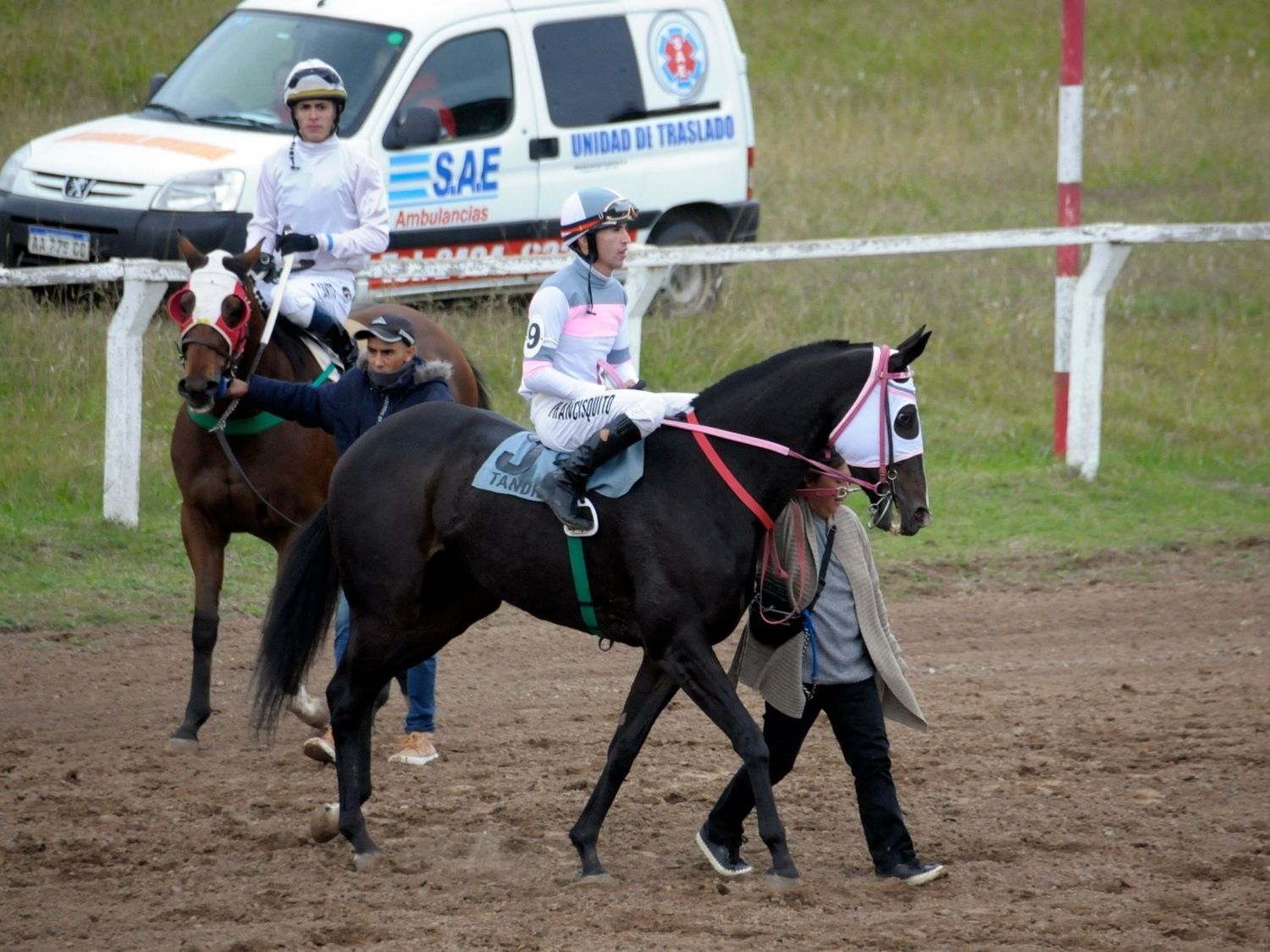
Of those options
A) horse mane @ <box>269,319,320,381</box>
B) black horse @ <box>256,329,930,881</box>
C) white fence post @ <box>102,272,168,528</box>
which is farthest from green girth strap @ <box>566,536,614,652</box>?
white fence post @ <box>102,272,168,528</box>

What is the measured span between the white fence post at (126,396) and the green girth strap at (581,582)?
429 centimetres

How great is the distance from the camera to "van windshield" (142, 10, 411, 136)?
35.3 ft

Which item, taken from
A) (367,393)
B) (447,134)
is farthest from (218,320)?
(447,134)

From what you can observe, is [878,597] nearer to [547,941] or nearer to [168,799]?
[547,941]

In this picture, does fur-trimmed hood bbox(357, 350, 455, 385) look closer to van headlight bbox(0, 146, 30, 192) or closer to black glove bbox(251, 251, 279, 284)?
black glove bbox(251, 251, 279, 284)

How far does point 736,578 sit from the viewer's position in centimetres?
501

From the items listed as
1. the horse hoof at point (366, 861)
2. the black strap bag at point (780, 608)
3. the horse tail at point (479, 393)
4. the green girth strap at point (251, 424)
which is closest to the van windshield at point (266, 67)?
the horse tail at point (479, 393)

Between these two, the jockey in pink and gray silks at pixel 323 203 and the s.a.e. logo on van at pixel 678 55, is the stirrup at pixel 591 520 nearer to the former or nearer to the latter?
the jockey in pink and gray silks at pixel 323 203

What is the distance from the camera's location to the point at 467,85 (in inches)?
438

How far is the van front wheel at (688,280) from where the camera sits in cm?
1181

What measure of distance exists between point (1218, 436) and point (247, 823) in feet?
26.0

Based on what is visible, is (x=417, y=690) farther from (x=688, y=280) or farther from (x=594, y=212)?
(x=688, y=280)

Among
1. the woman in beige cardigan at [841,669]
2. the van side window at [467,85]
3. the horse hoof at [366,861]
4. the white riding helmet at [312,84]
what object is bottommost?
the horse hoof at [366,861]

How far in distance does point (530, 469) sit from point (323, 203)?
237 centimetres
